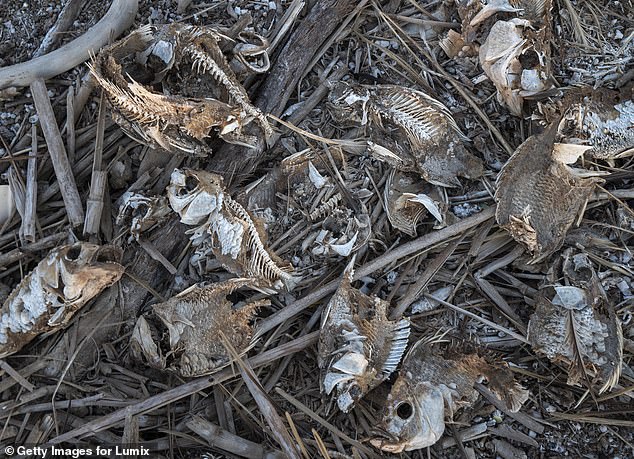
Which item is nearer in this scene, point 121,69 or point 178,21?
point 121,69

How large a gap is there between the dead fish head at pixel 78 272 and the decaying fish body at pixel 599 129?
4.69 feet

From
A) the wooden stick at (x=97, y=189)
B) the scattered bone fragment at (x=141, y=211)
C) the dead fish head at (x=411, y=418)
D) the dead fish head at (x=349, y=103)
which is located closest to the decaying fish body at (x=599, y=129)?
the dead fish head at (x=349, y=103)

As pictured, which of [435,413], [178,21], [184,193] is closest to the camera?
Result: [435,413]

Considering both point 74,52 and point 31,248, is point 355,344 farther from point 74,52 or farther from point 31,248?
point 74,52

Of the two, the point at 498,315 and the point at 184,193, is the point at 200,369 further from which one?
the point at 498,315

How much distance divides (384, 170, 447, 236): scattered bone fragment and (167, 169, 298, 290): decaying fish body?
37 centimetres

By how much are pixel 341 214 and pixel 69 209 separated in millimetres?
849

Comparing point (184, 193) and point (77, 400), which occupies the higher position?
point (184, 193)

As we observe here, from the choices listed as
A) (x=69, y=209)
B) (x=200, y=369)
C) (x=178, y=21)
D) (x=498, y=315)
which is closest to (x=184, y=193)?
(x=69, y=209)

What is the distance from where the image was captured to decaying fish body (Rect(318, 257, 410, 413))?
1.67 m

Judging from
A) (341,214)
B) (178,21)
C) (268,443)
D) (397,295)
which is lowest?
(268,443)

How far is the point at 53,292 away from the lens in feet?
5.49

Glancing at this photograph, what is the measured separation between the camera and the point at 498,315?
1.84 m

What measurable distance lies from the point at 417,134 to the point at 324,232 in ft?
1.41
